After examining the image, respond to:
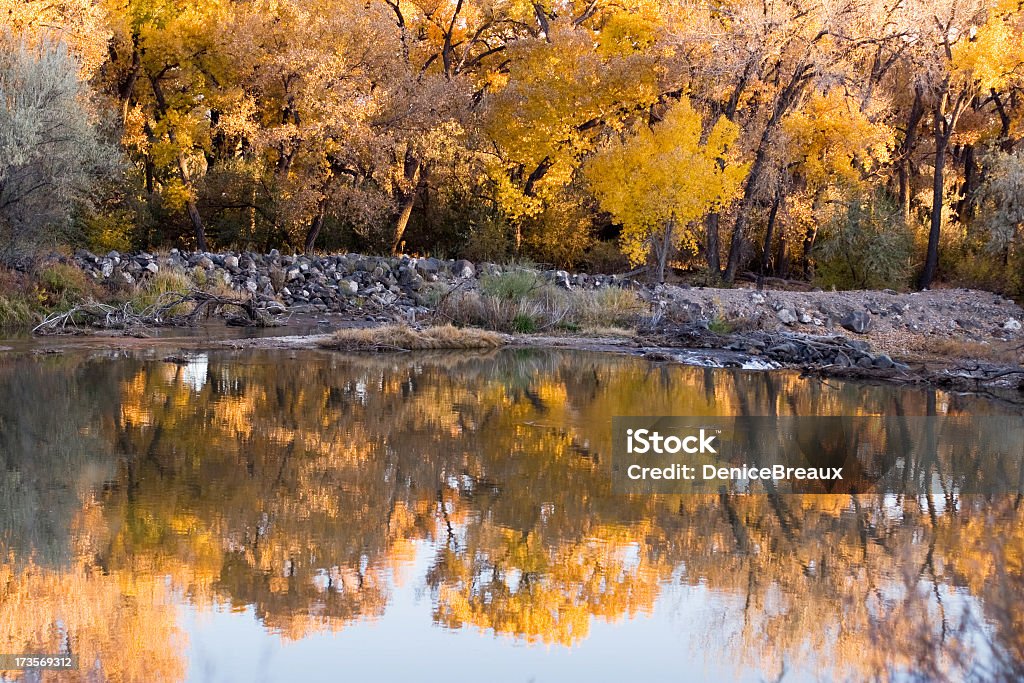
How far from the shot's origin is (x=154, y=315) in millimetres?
21359

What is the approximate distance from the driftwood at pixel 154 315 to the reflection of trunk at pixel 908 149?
18.1m

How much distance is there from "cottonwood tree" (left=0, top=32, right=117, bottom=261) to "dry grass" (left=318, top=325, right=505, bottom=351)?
810cm

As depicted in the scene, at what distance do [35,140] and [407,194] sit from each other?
1295cm

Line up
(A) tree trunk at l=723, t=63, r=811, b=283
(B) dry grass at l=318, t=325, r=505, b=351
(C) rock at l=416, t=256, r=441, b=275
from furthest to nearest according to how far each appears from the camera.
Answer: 1. (A) tree trunk at l=723, t=63, r=811, b=283
2. (C) rock at l=416, t=256, r=441, b=275
3. (B) dry grass at l=318, t=325, r=505, b=351

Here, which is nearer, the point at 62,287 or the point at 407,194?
the point at 62,287

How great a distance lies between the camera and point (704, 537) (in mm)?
6867

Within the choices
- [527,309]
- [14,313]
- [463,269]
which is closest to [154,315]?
[14,313]

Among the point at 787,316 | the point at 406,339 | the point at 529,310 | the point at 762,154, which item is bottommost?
the point at 406,339

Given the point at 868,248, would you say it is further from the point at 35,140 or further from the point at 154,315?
the point at 35,140

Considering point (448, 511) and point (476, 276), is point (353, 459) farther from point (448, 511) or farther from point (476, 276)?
point (476, 276)

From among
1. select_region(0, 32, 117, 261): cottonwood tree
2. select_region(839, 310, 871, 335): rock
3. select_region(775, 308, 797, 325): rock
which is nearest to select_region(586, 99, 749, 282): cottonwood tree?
select_region(775, 308, 797, 325): rock

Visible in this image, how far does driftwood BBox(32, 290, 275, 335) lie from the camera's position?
802 inches

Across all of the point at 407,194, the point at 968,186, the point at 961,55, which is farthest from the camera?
the point at 968,186

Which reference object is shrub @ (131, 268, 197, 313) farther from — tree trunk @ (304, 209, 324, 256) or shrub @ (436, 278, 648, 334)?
tree trunk @ (304, 209, 324, 256)
